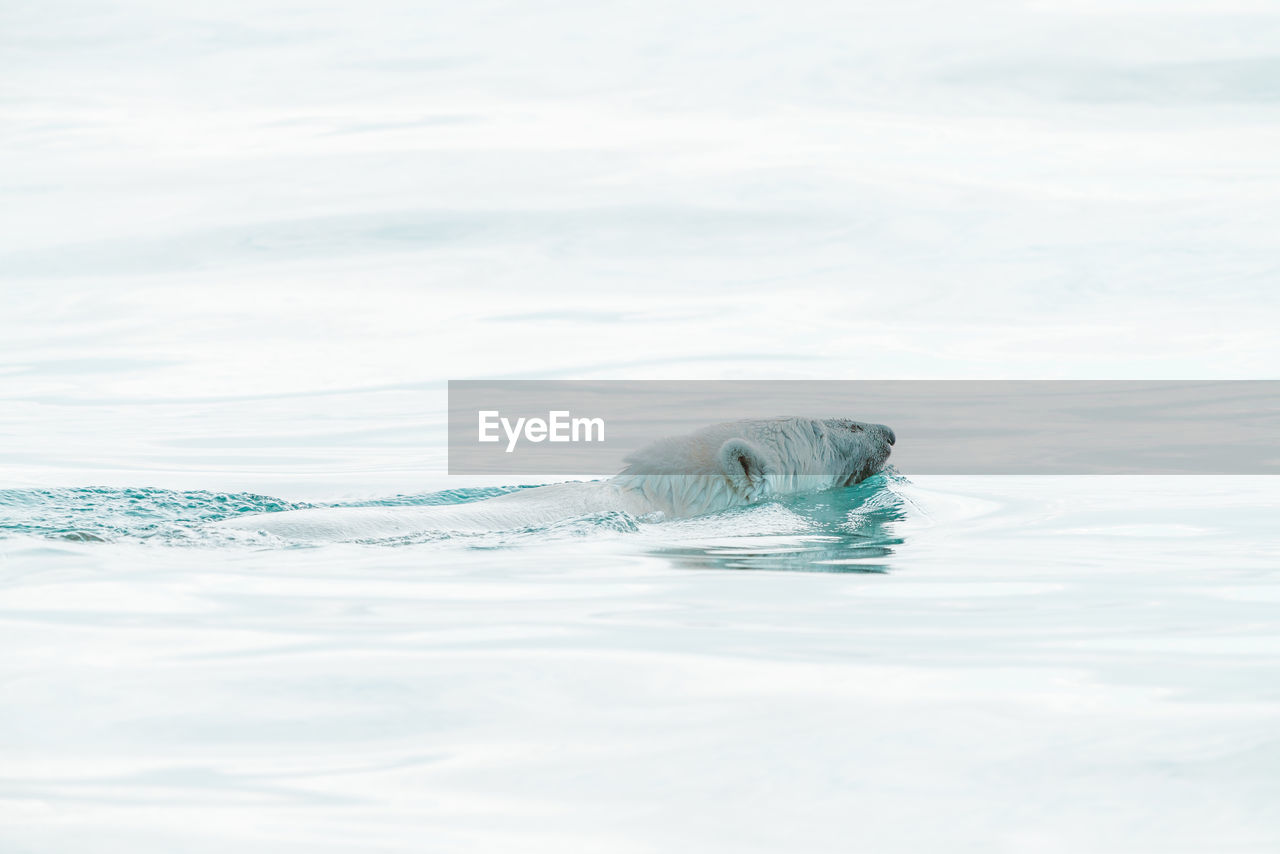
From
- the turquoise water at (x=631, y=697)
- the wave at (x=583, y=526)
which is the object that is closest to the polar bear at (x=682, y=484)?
the wave at (x=583, y=526)

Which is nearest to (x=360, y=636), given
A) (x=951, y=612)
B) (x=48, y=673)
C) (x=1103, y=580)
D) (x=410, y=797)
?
(x=48, y=673)

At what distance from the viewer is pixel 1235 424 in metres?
13.9

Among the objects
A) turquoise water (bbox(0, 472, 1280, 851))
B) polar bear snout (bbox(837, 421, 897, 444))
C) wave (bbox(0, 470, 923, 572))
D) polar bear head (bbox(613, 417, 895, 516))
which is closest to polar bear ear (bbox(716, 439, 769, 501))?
polar bear head (bbox(613, 417, 895, 516))

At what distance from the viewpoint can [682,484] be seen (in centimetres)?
1049

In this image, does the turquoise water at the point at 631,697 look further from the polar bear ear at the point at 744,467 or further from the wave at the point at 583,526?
the polar bear ear at the point at 744,467

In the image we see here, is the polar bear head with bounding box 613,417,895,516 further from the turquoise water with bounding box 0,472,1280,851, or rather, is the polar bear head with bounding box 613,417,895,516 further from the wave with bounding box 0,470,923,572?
the turquoise water with bounding box 0,472,1280,851

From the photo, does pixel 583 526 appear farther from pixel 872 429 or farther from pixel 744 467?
pixel 872 429

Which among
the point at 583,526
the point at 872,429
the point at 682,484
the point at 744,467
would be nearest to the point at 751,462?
the point at 744,467

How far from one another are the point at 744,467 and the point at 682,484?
0.50 metres

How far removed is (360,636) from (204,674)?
2.51 ft

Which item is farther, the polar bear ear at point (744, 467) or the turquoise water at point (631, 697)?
the polar bear ear at point (744, 467)

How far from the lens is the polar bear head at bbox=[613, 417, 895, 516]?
10.4m

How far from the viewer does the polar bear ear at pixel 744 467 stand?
10.3 m

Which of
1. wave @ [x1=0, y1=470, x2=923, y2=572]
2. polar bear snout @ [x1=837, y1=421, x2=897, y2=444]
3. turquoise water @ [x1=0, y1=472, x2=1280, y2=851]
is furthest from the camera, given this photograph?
polar bear snout @ [x1=837, y1=421, x2=897, y2=444]
